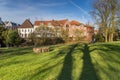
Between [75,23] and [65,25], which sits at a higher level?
[75,23]

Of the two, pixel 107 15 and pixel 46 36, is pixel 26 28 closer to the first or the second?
pixel 46 36

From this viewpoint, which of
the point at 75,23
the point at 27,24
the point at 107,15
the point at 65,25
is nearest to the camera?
the point at 107,15

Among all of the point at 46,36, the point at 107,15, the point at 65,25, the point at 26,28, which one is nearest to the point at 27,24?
the point at 26,28

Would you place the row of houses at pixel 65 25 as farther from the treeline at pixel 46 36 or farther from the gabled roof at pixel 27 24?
the treeline at pixel 46 36

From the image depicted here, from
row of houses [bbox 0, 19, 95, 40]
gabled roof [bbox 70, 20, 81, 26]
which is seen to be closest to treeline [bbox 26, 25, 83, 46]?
row of houses [bbox 0, 19, 95, 40]

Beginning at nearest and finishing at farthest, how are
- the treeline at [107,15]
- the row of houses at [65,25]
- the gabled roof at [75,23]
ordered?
the treeline at [107,15], the row of houses at [65,25], the gabled roof at [75,23]

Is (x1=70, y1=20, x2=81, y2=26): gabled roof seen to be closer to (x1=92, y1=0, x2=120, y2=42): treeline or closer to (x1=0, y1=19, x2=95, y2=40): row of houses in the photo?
(x1=0, y1=19, x2=95, y2=40): row of houses

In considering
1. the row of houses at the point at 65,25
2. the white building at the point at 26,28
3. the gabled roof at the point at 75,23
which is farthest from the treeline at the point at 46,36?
the white building at the point at 26,28

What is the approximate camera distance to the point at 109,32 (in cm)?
5088

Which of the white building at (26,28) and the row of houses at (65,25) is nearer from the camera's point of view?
the row of houses at (65,25)

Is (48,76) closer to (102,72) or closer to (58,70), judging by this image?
(58,70)

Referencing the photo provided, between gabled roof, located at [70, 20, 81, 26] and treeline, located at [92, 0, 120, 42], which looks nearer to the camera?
treeline, located at [92, 0, 120, 42]

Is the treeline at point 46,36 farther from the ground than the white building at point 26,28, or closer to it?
closer to it

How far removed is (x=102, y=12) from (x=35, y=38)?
16.6m
